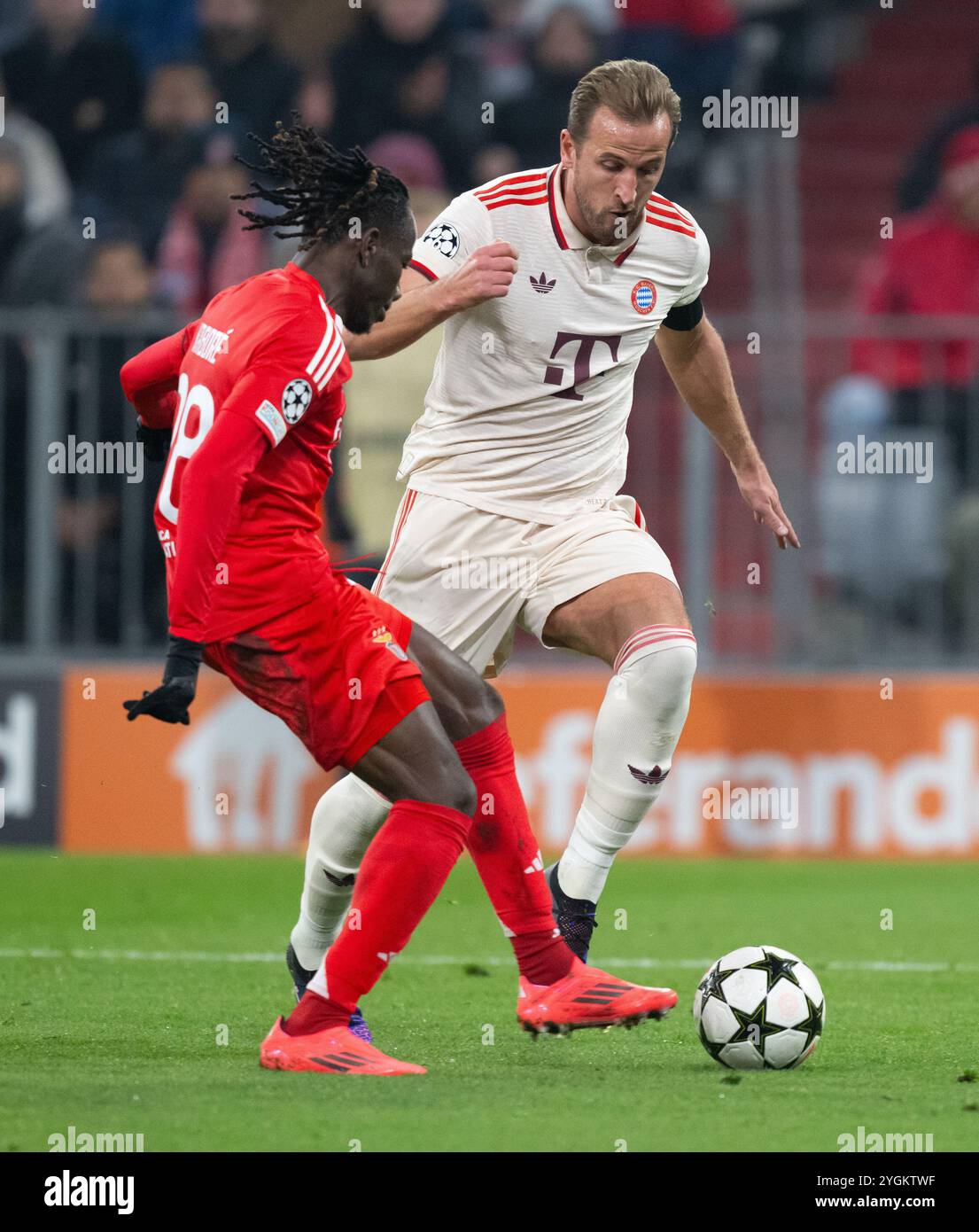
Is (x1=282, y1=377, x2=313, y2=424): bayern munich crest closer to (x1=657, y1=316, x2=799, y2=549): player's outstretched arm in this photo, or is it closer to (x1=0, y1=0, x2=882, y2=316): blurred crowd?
(x1=657, y1=316, x2=799, y2=549): player's outstretched arm

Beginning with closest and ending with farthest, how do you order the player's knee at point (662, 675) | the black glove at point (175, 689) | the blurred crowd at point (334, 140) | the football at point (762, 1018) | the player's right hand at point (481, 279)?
1. the black glove at point (175, 689)
2. the football at point (762, 1018)
3. the player's right hand at point (481, 279)
4. the player's knee at point (662, 675)
5. the blurred crowd at point (334, 140)

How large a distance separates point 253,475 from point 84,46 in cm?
942

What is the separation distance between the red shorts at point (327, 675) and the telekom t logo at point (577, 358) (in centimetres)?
131

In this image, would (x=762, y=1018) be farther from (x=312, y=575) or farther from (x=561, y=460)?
(x=561, y=460)

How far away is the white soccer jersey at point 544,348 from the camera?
572 centimetres

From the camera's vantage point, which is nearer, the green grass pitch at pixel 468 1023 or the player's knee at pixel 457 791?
the green grass pitch at pixel 468 1023

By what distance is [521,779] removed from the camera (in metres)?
9.93

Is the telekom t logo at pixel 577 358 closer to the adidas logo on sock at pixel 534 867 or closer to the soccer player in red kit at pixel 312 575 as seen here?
the soccer player in red kit at pixel 312 575

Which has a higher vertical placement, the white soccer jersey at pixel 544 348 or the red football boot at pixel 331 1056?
the white soccer jersey at pixel 544 348

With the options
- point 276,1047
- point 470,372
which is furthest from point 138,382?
point 276,1047

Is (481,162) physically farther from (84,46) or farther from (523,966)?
(523,966)

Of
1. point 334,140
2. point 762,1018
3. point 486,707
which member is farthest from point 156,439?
point 334,140


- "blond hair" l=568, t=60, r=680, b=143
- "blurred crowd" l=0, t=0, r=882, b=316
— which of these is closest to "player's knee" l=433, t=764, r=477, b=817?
"blond hair" l=568, t=60, r=680, b=143

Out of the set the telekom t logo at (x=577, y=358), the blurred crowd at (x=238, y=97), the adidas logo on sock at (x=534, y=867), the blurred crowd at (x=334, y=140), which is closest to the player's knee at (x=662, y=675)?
the adidas logo on sock at (x=534, y=867)
